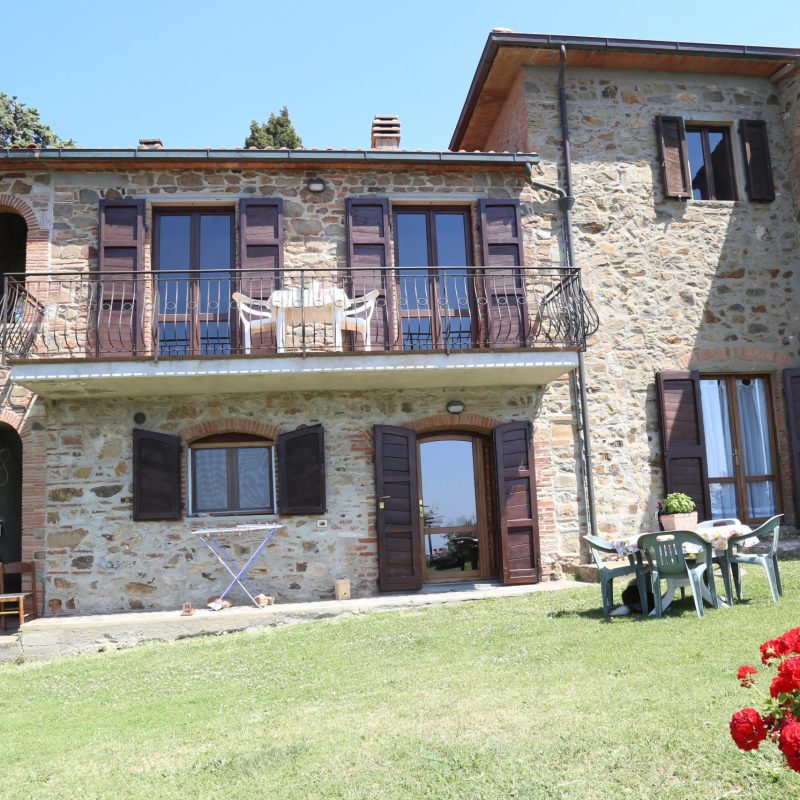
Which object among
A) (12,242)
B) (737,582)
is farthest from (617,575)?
(12,242)

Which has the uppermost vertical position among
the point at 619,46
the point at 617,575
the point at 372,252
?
the point at 619,46

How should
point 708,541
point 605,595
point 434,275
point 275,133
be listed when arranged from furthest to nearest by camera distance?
point 275,133
point 434,275
point 605,595
point 708,541

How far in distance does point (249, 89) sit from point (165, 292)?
460cm

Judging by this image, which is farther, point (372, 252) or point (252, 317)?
point (372, 252)

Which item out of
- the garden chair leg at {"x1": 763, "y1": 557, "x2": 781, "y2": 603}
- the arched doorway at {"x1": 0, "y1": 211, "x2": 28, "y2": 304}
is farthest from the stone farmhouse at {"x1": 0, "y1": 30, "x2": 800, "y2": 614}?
the garden chair leg at {"x1": 763, "y1": 557, "x2": 781, "y2": 603}

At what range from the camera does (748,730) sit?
98.6 inches

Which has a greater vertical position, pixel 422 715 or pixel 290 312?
pixel 290 312

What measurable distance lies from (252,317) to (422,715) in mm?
6000

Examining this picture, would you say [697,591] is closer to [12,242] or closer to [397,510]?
[397,510]

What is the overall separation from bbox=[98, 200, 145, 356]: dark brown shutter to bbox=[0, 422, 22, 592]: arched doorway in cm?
323

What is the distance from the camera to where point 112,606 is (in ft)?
30.0

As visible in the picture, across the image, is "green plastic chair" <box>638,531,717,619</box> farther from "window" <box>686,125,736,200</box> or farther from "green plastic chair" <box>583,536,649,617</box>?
"window" <box>686,125,736,200</box>

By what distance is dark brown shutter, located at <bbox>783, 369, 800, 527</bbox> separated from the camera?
10469mm

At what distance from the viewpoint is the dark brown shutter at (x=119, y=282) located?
9.56 m
